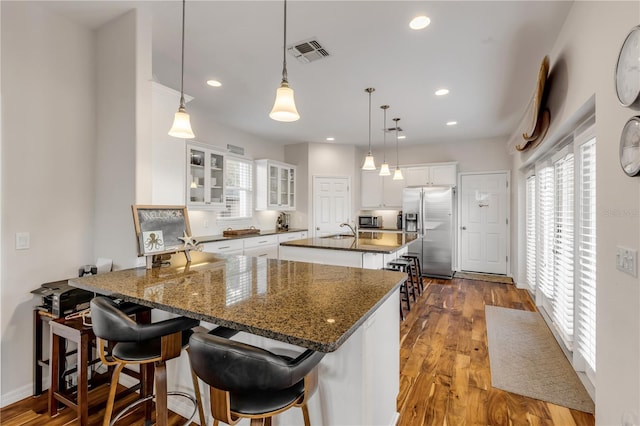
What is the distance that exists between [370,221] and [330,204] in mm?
1123

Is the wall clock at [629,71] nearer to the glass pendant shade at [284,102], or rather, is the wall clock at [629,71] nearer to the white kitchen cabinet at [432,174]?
the glass pendant shade at [284,102]

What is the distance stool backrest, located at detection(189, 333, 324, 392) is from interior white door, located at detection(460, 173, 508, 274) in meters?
5.96

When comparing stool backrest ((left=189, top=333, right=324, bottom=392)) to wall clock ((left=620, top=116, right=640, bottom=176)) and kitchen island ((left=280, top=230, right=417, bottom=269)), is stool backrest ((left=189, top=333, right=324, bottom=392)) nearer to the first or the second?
wall clock ((left=620, top=116, right=640, bottom=176))

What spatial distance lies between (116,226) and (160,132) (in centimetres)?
85

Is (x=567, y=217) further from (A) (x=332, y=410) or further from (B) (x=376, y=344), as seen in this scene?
(A) (x=332, y=410)

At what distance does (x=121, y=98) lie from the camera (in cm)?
226

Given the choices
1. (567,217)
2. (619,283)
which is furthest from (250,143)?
(619,283)

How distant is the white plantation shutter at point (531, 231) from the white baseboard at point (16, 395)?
18.1ft

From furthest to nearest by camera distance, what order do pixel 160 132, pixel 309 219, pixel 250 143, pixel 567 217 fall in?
pixel 309 219 → pixel 250 143 → pixel 567 217 → pixel 160 132

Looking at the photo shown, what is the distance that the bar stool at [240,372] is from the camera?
0.94m

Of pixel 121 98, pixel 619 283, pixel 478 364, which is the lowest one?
pixel 478 364

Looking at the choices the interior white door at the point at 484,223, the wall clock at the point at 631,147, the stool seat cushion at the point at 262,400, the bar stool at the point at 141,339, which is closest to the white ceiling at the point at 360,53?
the wall clock at the point at 631,147

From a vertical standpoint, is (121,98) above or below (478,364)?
above

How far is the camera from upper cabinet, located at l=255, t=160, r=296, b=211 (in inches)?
215
